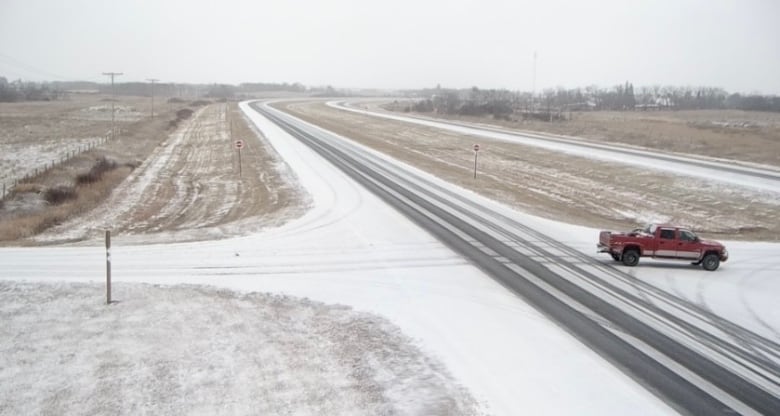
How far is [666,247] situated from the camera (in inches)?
766

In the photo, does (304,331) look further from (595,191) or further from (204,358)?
(595,191)

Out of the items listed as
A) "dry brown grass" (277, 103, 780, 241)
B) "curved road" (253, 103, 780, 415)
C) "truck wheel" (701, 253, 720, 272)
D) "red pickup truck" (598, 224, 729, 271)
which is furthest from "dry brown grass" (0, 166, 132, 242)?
"truck wheel" (701, 253, 720, 272)

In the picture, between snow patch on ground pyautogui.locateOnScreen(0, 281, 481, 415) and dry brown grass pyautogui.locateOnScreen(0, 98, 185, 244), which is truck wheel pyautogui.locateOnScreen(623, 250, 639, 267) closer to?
snow patch on ground pyautogui.locateOnScreen(0, 281, 481, 415)

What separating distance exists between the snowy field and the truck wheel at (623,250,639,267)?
13.0 inches

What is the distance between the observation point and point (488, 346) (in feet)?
42.2

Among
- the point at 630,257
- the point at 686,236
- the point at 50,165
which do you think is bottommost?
the point at 630,257

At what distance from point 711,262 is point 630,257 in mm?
2578

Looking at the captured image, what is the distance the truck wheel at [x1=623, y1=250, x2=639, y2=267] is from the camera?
1941 cm

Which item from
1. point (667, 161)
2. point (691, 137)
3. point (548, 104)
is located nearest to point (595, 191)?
point (667, 161)

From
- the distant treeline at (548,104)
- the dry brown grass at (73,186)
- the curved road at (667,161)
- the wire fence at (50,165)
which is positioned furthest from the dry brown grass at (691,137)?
the wire fence at (50,165)

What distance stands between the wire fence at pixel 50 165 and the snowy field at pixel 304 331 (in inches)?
580

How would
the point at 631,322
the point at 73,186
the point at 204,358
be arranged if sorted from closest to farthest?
the point at 204,358 < the point at 631,322 < the point at 73,186

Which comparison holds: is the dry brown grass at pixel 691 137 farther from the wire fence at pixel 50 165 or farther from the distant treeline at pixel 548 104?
the wire fence at pixel 50 165

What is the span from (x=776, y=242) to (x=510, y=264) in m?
13.2
